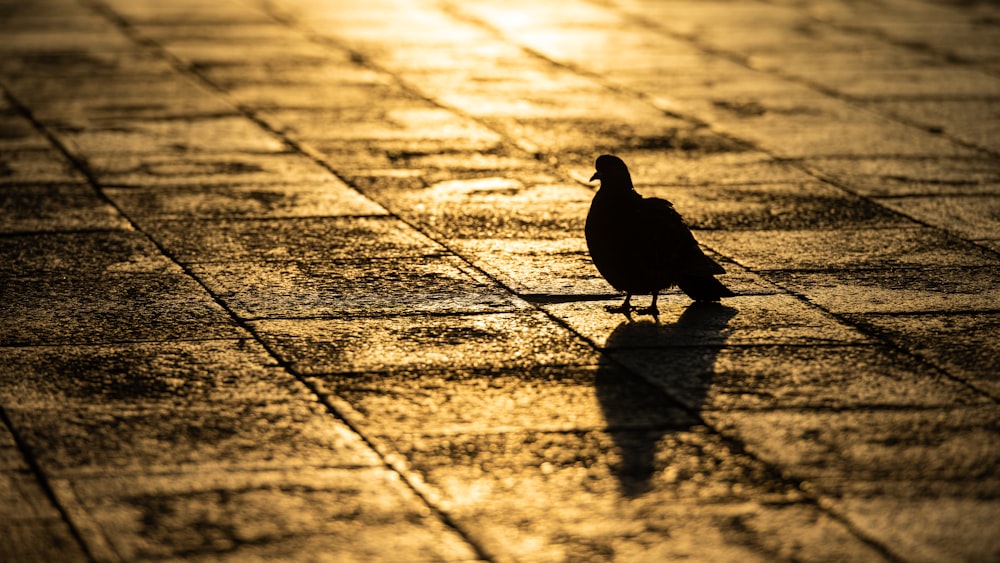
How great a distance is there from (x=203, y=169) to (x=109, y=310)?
323cm

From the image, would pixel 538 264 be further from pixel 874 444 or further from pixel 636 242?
pixel 874 444

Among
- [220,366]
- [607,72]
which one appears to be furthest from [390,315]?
[607,72]

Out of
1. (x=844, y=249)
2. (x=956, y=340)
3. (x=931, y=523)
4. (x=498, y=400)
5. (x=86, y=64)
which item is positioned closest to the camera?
(x=931, y=523)

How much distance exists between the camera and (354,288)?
781cm

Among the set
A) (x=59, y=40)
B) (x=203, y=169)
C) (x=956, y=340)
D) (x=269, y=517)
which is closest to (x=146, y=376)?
(x=269, y=517)

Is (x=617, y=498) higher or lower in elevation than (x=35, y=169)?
higher

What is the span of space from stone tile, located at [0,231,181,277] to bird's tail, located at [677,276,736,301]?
264 cm

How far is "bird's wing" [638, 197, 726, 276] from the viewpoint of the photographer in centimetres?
716

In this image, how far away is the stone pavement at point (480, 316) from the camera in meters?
5.14

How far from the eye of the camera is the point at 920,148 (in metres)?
11.4

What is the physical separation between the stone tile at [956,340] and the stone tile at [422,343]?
56.6 inches

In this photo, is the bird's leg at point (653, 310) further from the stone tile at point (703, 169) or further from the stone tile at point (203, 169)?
the stone tile at point (203, 169)

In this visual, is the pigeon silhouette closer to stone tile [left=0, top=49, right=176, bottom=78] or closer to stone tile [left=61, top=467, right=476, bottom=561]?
stone tile [left=61, top=467, right=476, bottom=561]

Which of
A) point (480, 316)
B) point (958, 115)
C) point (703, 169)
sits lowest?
point (480, 316)
